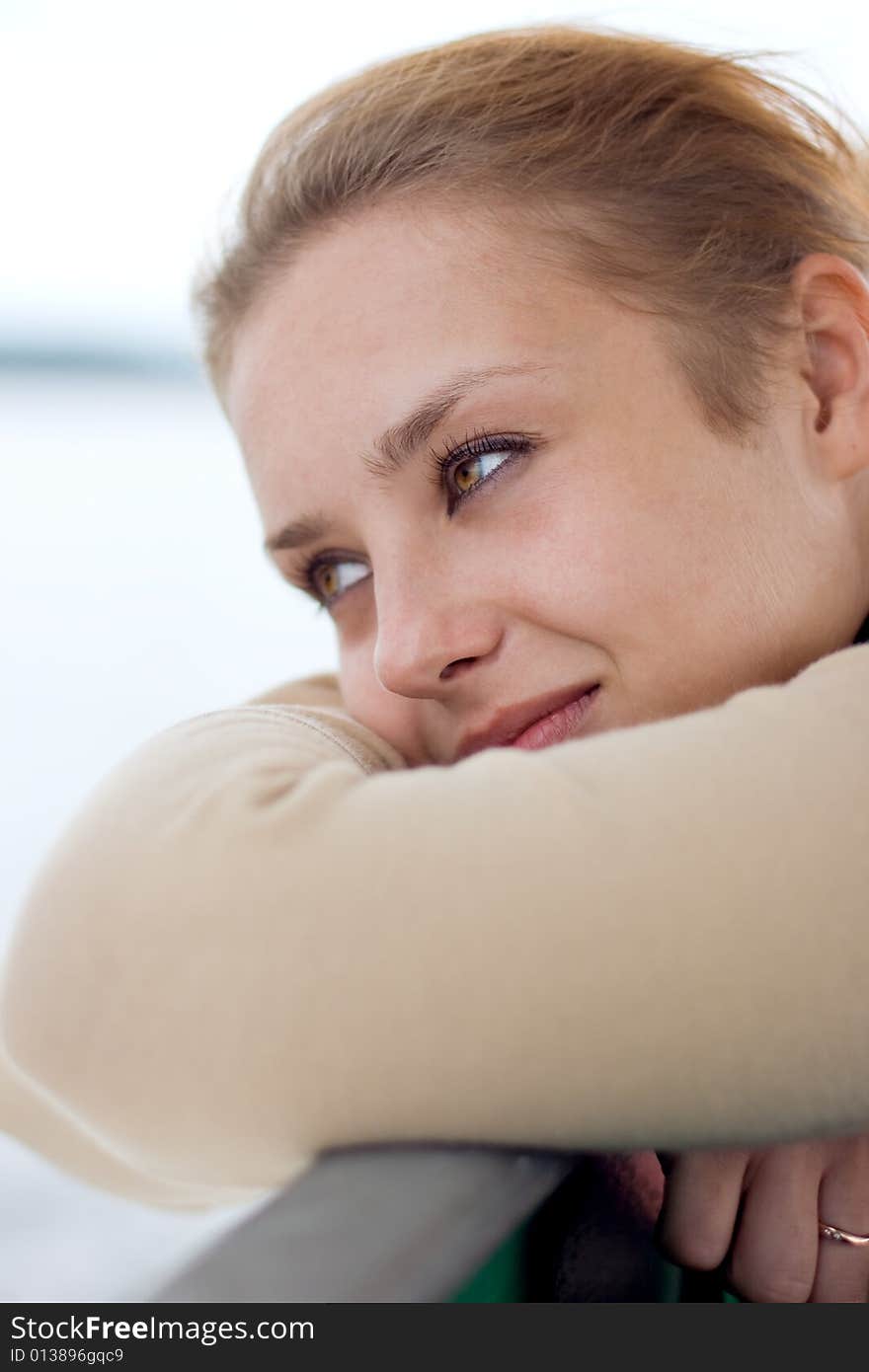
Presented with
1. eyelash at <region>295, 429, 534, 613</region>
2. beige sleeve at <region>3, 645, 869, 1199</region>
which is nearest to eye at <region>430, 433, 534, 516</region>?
eyelash at <region>295, 429, 534, 613</region>

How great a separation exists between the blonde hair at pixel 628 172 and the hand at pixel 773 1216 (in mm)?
394

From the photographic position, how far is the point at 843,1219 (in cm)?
50

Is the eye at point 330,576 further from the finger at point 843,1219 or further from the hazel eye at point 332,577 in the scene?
the finger at point 843,1219

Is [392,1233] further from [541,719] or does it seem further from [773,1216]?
[541,719]

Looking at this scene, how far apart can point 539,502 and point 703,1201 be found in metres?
0.35

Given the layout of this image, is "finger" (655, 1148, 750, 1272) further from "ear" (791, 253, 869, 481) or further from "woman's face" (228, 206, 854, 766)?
"ear" (791, 253, 869, 481)

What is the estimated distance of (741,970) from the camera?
1.18 ft

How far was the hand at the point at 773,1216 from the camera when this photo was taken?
1.55 feet

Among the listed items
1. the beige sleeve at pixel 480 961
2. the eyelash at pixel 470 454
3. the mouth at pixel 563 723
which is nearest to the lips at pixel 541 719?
the mouth at pixel 563 723

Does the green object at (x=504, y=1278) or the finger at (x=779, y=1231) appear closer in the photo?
the green object at (x=504, y=1278)

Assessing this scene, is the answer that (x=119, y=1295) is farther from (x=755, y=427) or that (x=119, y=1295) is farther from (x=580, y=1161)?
(x=755, y=427)

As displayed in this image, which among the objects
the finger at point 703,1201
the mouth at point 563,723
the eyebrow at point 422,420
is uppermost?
the eyebrow at point 422,420

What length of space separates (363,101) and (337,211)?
3.8 inches

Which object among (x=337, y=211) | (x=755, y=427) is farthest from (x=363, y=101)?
(x=755, y=427)
